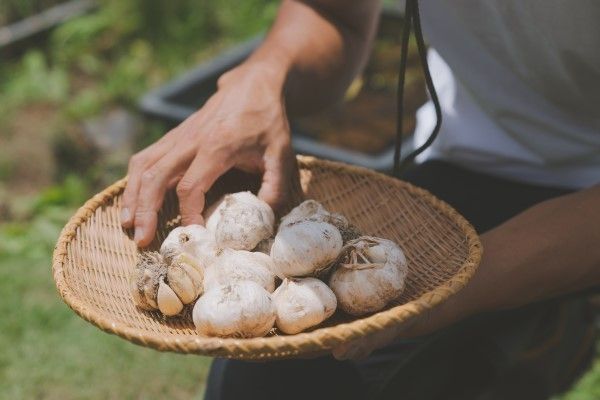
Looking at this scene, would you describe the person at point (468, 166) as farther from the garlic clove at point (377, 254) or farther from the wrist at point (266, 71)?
the garlic clove at point (377, 254)

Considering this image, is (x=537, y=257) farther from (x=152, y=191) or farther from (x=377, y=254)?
(x=152, y=191)

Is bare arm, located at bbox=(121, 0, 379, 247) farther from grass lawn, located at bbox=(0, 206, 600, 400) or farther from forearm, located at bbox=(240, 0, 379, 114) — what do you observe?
grass lawn, located at bbox=(0, 206, 600, 400)

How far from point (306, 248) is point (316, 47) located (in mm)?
627

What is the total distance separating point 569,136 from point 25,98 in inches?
107

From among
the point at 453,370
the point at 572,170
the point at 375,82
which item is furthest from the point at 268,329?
the point at 375,82

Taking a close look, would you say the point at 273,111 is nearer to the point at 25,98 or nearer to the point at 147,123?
the point at 147,123

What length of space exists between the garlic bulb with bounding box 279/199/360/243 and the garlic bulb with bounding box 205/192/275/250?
4 cm

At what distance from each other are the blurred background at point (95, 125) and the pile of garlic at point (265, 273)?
3.39 feet

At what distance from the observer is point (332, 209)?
155 cm

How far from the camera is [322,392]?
153cm

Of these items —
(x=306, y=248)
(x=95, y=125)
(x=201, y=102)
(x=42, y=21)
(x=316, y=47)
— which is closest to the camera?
(x=306, y=248)

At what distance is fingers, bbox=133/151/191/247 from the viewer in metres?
1.40

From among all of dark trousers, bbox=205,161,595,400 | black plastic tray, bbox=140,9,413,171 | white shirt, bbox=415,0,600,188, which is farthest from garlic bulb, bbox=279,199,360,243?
black plastic tray, bbox=140,9,413,171

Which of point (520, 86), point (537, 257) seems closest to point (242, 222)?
point (537, 257)
